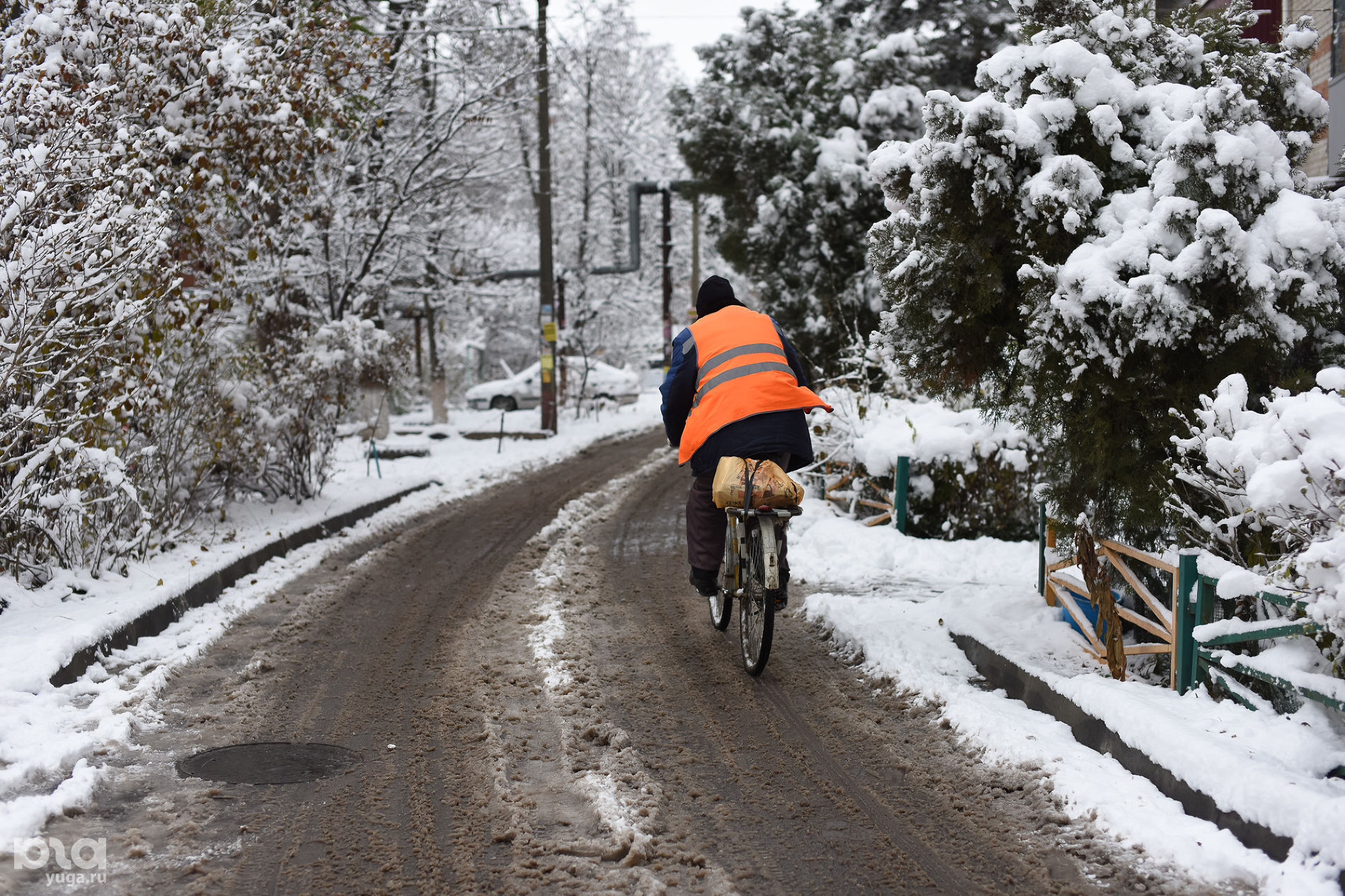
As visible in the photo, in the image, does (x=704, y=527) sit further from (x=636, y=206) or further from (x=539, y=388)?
(x=539, y=388)

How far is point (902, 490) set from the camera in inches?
386

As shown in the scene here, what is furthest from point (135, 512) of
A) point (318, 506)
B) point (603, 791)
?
point (603, 791)

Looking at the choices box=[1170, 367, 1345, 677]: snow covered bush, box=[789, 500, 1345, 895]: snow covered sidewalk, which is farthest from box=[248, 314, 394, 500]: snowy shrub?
box=[1170, 367, 1345, 677]: snow covered bush

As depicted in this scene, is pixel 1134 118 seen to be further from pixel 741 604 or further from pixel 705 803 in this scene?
pixel 705 803

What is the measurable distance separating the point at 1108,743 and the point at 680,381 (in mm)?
2833

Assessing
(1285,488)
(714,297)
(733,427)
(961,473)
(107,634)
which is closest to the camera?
(1285,488)

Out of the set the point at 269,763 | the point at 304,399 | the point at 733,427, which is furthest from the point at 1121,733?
the point at 304,399

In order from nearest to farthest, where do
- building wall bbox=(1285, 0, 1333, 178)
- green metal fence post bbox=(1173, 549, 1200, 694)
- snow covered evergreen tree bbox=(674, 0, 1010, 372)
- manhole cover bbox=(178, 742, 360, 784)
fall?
1. manhole cover bbox=(178, 742, 360, 784)
2. green metal fence post bbox=(1173, 549, 1200, 694)
3. building wall bbox=(1285, 0, 1333, 178)
4. snow covered evergreen tree bbox=(674, 0, 1010, 372)

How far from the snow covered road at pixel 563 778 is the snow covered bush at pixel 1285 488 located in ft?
3.40

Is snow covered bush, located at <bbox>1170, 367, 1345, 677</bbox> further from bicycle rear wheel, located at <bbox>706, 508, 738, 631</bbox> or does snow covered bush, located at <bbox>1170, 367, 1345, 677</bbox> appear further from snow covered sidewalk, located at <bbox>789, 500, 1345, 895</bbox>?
bicycle rear wheel, located at <bbox>706, 508, 738, 631</bbox>

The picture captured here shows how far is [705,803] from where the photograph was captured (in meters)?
4.20

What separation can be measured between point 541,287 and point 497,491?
904 centimetres

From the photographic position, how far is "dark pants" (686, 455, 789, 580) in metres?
6.37

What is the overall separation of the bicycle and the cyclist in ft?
0.33
